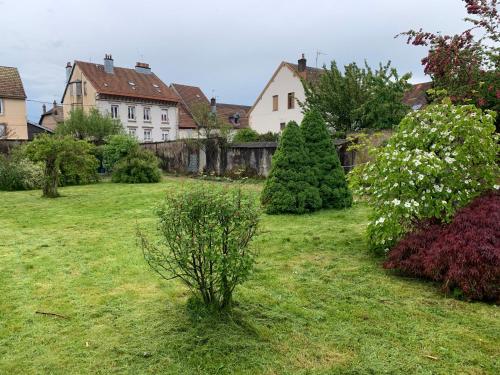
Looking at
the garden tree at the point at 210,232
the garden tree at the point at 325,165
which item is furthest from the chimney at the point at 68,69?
the garden tree at the point at 210,232

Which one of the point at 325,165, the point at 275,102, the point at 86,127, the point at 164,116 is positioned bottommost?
the point at 325,165

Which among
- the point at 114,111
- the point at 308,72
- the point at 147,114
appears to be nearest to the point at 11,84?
the point at 114,111

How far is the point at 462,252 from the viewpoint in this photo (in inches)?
166

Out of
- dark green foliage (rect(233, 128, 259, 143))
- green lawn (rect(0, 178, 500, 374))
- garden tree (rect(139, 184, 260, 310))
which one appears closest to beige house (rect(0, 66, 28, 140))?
dark green foliage (rect(233, 128, 259, 143))

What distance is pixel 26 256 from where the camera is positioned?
589 centimetres

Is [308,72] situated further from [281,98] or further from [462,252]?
[462,252]

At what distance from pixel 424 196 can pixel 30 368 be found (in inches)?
176

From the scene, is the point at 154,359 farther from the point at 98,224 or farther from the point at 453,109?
the point at 98,224

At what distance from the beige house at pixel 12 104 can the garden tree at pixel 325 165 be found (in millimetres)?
27795

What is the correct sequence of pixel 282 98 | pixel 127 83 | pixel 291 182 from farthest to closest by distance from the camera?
pixel 127 83 < pixel 282 98 < pixel 291 182

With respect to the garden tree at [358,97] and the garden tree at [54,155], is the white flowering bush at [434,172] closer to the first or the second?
the garden tree at [54,155]

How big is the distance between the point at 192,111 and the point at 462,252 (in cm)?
3841

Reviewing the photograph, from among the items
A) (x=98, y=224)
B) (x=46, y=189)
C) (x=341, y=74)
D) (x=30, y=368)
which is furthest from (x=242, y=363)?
(x=341, y=74)

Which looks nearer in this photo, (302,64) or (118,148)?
(118,148)
